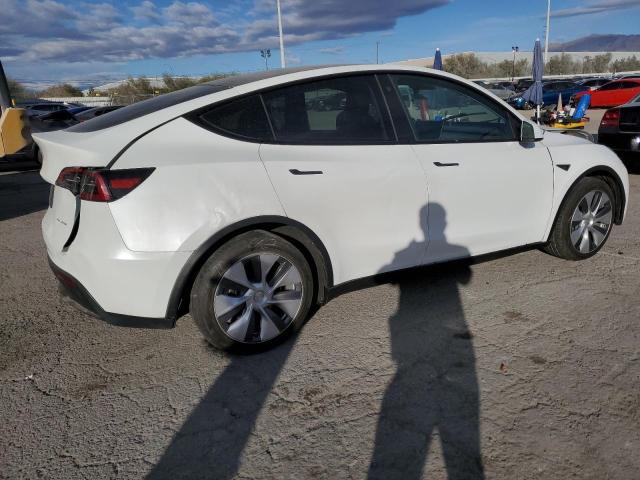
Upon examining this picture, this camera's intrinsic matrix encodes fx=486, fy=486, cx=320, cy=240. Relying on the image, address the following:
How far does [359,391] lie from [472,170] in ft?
5.94

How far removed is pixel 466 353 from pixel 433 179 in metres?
1.17

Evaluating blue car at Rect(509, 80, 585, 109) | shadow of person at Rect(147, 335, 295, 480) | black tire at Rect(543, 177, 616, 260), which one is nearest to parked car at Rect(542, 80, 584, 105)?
blue car at Rect(509, 80, 585, 109)

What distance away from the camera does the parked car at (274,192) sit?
2.62 metres

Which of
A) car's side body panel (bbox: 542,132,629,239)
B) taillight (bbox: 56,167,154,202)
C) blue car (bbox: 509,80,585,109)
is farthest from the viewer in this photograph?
blue car (bbox: 509,80,585,109)

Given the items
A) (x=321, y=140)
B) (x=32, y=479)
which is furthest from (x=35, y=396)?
(x=321, y=140)

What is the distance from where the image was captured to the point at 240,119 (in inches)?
114

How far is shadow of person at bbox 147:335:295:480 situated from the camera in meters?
2.16

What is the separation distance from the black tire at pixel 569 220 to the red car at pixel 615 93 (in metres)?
23.4

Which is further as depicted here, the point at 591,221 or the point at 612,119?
the point at 612,119

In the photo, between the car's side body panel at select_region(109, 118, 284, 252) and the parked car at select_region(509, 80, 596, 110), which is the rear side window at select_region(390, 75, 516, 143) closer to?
the car's side body panel at select_region(109, 118, 284, 252)

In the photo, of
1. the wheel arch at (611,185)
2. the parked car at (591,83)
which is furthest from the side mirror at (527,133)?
the parked car at (591,83)

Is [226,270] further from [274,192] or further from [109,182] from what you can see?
[109,182]

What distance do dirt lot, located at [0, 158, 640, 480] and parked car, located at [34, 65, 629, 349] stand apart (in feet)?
1.21

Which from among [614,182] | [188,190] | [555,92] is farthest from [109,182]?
[555,92]
